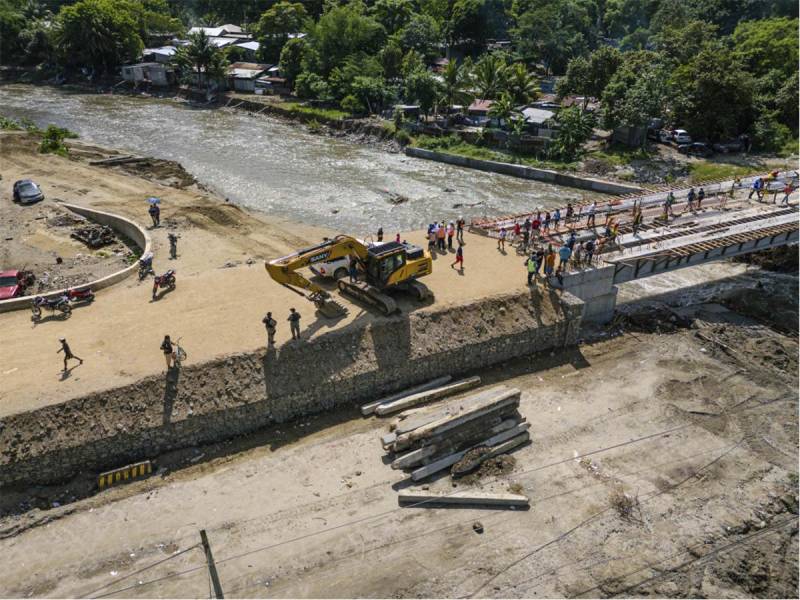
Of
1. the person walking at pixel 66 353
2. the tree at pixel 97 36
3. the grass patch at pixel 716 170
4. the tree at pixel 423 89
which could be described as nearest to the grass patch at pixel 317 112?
the tree at pixel 423 89

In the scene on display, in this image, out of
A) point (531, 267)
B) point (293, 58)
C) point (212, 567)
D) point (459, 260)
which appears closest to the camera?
point (212, 567)

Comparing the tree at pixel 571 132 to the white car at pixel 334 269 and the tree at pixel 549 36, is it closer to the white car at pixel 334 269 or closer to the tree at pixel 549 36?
the white car at pixel 334 269

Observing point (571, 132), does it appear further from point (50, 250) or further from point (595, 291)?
point (50, 250)

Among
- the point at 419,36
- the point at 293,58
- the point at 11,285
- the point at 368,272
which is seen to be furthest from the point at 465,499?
the point at 419,36

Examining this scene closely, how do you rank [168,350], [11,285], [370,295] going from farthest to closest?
[11,285], [370,295], [168,350]

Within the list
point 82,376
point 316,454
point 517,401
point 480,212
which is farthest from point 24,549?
point 480,212

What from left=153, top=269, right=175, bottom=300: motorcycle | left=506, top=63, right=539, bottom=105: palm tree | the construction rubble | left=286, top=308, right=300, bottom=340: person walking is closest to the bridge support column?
the construction rubble

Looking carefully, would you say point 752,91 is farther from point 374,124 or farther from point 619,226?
point 374,124

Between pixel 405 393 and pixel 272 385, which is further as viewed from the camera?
pixel 405 393
